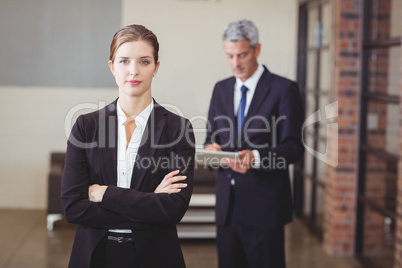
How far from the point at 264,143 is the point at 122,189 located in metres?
1.27

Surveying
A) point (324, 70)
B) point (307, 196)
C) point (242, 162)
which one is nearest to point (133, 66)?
point (242, 162)

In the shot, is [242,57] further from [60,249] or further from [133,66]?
[60,249]

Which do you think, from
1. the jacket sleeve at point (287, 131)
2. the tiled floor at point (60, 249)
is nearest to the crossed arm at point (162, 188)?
the jacket sleeve at point (287, 131)

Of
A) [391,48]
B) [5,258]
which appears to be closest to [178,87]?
[391,48]

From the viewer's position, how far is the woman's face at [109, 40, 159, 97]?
5.30 ft

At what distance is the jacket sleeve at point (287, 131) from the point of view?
278 cm

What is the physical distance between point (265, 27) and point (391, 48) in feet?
5.27

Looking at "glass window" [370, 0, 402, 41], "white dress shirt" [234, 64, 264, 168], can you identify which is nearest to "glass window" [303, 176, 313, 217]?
"glass window" [370, 0, 402, 41]

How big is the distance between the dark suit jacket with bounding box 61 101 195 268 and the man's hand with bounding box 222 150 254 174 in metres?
0.97

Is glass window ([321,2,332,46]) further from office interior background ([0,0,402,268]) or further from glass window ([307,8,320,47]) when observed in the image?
glass window ([307,8,320,47])

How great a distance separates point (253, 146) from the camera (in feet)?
9.25

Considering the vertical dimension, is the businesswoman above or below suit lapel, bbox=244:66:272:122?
below

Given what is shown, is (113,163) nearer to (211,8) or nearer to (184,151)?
(184,151)

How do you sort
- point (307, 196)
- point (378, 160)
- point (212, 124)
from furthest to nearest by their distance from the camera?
1. point (307, 196)
2. point (378, 160)
3. point (212, 124)
